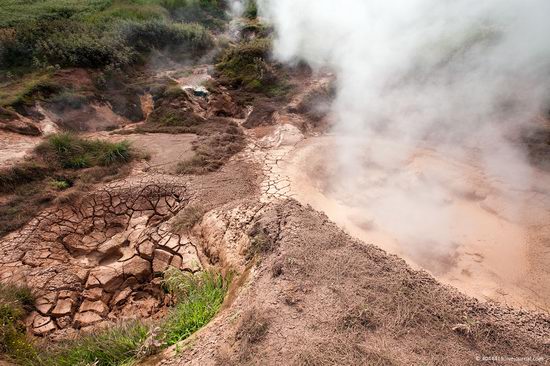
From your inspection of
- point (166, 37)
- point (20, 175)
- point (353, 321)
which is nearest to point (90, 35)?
point (166, 37)

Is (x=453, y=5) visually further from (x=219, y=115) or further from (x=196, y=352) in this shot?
(x=196, y=352)

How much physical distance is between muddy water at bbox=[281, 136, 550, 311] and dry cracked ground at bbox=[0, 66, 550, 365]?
1.44ft

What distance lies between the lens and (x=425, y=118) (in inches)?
224

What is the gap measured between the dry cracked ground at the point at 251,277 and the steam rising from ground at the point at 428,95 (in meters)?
1.13

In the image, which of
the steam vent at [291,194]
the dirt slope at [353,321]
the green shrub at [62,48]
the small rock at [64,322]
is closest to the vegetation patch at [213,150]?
the steam vent at [291,194]

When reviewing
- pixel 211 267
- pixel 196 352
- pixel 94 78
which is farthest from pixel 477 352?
pixel 94 78

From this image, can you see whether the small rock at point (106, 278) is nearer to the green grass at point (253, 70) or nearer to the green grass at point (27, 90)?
the green grass at point (27, 90)

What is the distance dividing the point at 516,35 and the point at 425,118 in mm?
2182

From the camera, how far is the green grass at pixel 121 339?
7.89 ft

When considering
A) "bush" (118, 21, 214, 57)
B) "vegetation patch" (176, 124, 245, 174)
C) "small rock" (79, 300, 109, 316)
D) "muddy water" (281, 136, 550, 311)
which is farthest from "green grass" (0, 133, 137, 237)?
"bush" (118, 21, 214, 57)

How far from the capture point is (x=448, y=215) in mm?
4016

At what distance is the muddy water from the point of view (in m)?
3.25

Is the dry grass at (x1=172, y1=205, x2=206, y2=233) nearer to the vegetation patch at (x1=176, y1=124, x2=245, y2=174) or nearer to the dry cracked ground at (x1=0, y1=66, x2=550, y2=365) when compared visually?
the dry cracked ground at (x1=0, y1=66, x2=550, y2=365)

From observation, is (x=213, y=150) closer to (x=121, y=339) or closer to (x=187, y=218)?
(x=187, y=218)
